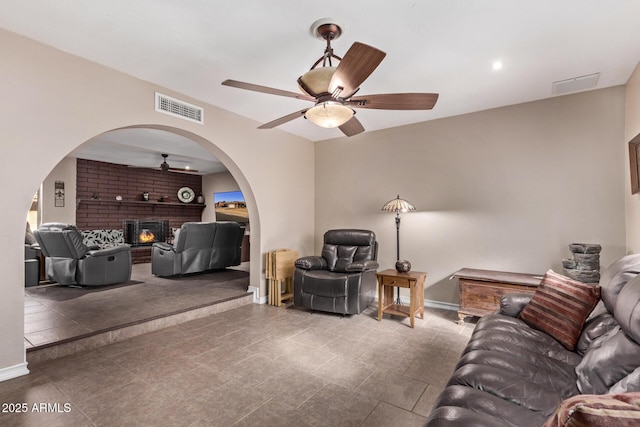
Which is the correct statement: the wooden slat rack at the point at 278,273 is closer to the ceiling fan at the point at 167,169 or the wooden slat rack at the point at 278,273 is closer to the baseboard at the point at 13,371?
the baseboard at the point at 13,371

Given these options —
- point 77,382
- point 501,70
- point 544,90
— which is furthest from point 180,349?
point 544,90

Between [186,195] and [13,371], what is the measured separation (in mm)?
7148

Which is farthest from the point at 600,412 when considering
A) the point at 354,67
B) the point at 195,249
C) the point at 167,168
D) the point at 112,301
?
the point at 167,168

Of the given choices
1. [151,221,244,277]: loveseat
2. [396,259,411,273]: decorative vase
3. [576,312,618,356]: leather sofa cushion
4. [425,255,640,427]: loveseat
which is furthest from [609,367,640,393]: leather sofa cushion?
[151,221,244,277]: loveseat

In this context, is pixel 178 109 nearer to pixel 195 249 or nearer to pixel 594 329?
pixel 195 249

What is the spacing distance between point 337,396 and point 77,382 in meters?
1.93

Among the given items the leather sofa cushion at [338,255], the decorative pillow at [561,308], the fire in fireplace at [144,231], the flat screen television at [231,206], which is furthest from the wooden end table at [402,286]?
the fire in fireplace at [144,231]

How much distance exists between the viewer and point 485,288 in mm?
3531

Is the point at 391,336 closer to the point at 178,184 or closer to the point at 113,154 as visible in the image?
the point at 113,154

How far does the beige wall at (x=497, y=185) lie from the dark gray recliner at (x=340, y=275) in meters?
0.63

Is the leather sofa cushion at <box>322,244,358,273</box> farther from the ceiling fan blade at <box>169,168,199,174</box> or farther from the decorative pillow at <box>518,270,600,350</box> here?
the ceiling fan blade at <box>169,168,199,174</box>

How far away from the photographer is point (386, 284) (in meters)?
3.87

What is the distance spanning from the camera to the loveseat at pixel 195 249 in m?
5.45

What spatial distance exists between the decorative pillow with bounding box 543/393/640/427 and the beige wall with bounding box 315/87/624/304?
12.4 ft
